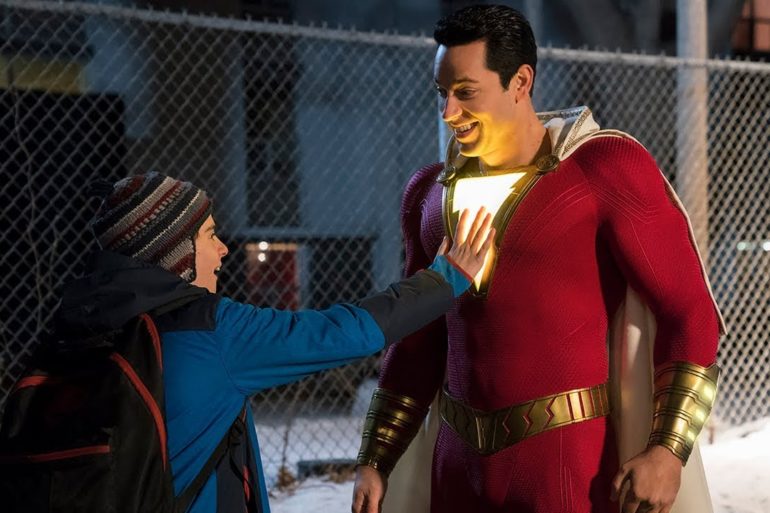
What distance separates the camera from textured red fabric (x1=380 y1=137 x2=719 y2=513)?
5.91 ft

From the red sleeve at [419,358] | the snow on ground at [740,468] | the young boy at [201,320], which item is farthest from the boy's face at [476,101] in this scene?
the snow on ground at [740,468]

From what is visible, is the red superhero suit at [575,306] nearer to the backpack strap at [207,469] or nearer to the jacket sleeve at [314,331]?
the jacket sleeve at [314,331]

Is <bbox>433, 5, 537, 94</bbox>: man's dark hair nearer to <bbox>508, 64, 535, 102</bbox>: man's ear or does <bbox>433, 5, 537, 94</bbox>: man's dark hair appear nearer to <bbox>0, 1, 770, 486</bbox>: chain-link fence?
<bbox>508, 64, 535, 102</bbox>: man's ear

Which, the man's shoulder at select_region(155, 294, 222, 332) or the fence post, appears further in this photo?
the fence post

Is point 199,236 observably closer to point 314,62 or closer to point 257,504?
point 257,504

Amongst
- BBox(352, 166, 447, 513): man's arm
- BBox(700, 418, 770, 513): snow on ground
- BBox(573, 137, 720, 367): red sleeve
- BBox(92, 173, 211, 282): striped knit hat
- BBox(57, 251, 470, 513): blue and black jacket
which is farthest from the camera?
BBox(700, 418, 770, 513): snow on ground

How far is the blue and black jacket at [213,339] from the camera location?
1.57 metres

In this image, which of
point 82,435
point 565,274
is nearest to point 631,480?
point 565,274

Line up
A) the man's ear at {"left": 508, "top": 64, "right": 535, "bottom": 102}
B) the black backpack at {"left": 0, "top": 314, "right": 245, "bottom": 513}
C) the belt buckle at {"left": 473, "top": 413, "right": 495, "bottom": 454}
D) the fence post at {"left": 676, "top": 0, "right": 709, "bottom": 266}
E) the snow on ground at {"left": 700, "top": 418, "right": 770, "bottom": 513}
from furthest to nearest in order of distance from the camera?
the fence post at {"left": 676, "top": 0, "right": 709, "bottom": 266} < the snow on ground at {"left": 700, "top": 418, "right": 770, "bottom": 513} < the man's ear at {"left": 508, "top": 64, "right": 535, "bottom": 102} < the belt buckle at {"left": 473, "top": 413, "right": 495, "bottom": 454} < the black backpack at {"left": 0, "top": 314, "right": 245, "bottom": 513}

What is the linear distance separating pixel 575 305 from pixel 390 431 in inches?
24.6

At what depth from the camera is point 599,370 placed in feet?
6.27

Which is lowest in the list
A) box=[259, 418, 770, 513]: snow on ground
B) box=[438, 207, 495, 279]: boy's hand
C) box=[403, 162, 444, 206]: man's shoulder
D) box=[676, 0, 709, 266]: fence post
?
box=[259, 418, 770, 513]: snow on ground

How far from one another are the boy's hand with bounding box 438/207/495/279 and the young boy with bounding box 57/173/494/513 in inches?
1.4

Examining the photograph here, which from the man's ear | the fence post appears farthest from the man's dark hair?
the fence post
